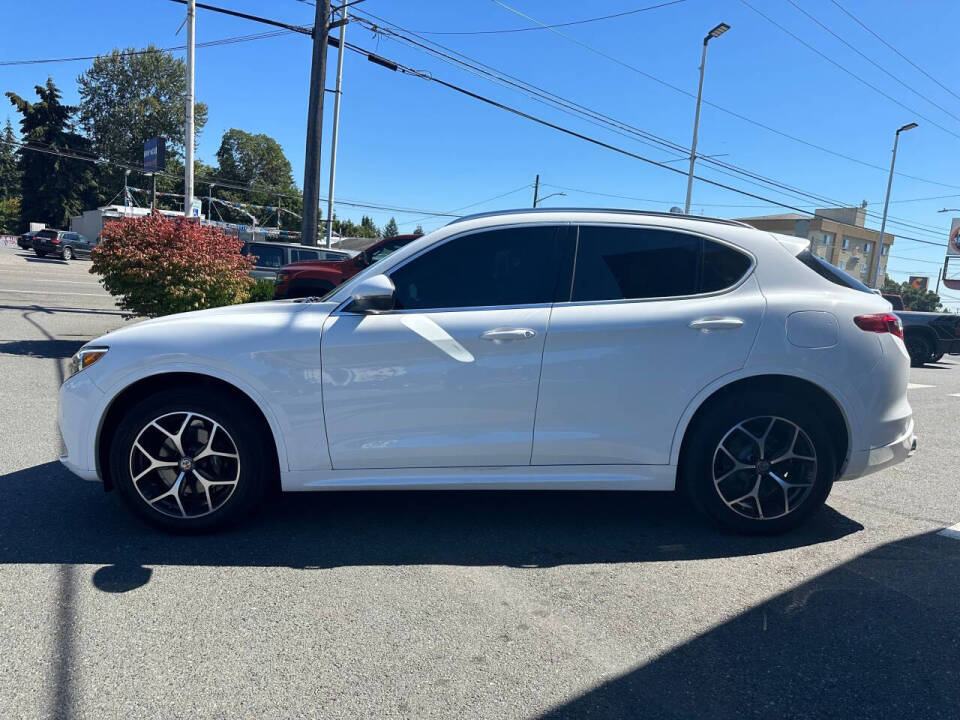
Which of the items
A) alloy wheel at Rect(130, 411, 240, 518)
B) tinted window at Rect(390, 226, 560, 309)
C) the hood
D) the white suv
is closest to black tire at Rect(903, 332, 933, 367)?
the white suv

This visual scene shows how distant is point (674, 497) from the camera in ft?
15.2

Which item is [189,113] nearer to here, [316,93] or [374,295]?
[316,93]

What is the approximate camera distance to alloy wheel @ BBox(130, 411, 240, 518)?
354 cm

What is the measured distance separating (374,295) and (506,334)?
0.72 metres

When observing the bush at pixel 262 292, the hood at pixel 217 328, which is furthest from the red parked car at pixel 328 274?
the hood at pixel 217 328

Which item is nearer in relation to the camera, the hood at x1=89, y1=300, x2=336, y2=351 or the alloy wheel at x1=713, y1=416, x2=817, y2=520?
the hood at x1=89, y1=300, x2=336, y2=351

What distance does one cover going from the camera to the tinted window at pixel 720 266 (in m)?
3.78

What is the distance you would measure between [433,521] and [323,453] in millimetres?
847

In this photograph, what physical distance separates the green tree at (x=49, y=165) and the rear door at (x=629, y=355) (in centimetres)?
7655

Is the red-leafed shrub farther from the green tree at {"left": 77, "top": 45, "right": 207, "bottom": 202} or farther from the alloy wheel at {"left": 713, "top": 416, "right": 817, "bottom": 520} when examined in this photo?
the green tree at {"left": 77, "top": 45, "right": 207, "bottom": 202}

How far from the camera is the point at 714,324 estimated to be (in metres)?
3.64

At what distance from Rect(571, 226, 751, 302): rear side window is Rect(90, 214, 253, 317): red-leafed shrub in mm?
7424

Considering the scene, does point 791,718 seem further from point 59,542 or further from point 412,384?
point 59,542

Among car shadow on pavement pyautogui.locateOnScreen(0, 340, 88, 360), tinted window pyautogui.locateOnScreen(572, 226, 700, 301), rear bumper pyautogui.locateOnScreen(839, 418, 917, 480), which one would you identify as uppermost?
tinted window pyautogui.locateOnScreen(572, 226, 700, 301)
